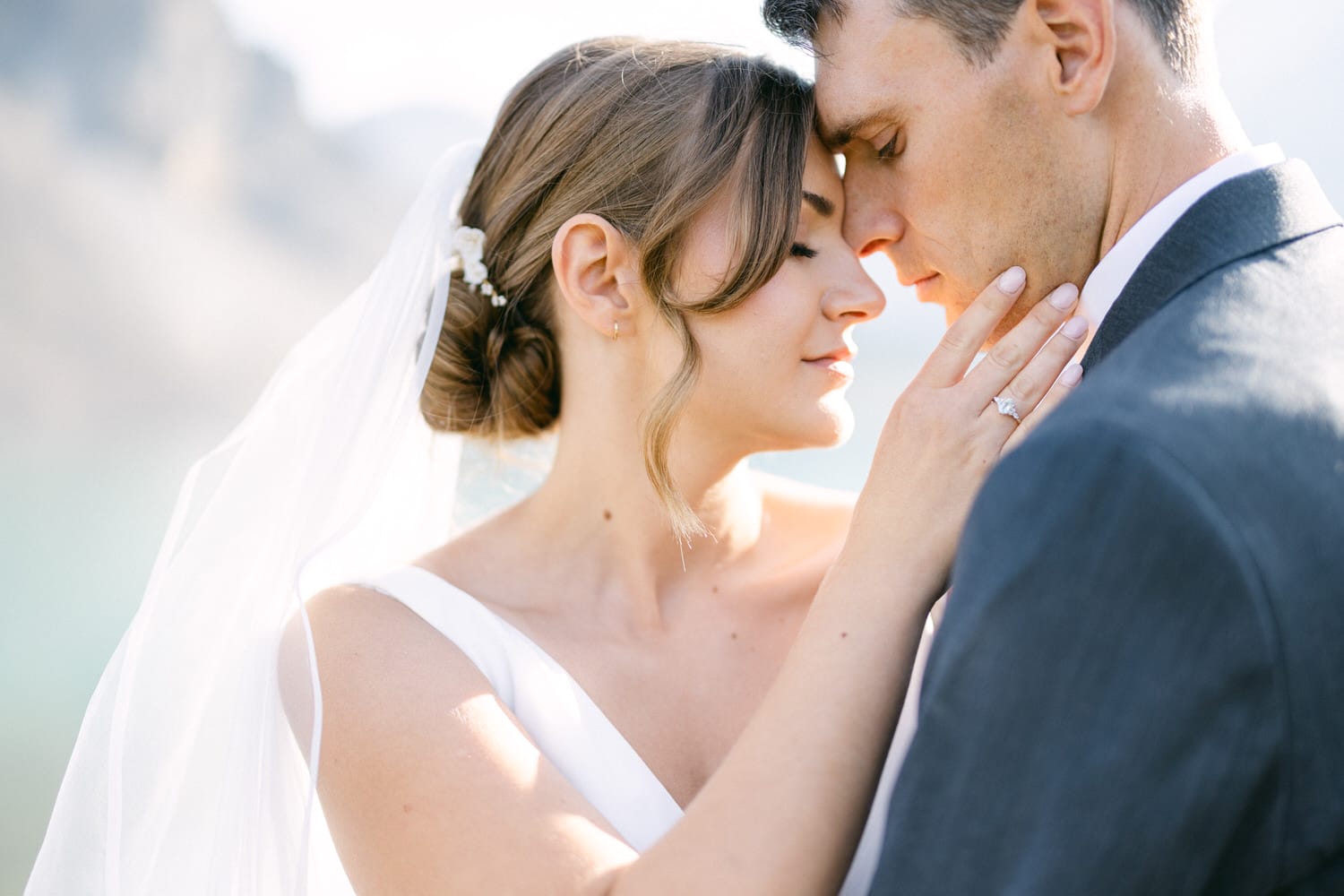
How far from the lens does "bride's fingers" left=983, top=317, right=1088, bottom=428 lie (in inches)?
72.2

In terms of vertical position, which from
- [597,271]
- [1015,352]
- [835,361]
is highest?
[597,271]

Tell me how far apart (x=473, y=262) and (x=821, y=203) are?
844 millimetres

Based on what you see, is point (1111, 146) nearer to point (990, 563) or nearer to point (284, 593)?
point (990, 563)

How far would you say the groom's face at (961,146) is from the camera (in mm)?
1952

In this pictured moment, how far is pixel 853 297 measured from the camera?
2354 mm

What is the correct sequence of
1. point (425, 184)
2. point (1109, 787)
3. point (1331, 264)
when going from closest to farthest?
point (1109, 787)
point (1331, 264)
point (425, 184)

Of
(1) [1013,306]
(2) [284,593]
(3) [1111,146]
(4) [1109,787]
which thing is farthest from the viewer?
(2) [284,593]

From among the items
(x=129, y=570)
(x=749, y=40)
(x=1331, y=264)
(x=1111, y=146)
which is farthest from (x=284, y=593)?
(x=129, y=570)

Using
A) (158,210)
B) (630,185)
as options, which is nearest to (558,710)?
(630,185)

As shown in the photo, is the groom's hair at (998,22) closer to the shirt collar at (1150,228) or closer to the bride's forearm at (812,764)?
the shirt collar at (1150,228)

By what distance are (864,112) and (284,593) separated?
152 centimetres

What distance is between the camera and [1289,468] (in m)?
1.18

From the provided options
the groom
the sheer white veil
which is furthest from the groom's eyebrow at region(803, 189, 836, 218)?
the groom

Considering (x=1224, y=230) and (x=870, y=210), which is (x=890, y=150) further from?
(x=1224, y=230)
